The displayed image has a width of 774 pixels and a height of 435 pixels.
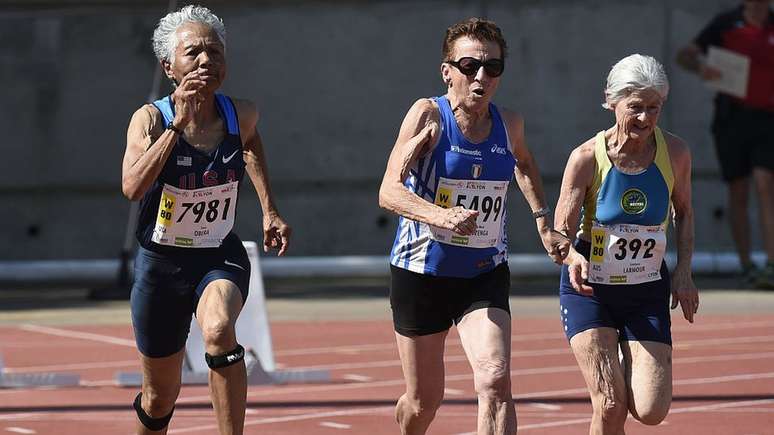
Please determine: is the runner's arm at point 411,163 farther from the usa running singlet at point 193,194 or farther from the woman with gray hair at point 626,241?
the usa running singlet at point 193,194

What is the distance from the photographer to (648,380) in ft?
22.6

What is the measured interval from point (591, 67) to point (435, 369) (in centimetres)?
1155

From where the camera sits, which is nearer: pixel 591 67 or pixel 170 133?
pixel 170 133

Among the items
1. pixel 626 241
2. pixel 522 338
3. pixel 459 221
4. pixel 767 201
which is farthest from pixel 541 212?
pixel 767 201

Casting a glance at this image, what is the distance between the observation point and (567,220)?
7.02m

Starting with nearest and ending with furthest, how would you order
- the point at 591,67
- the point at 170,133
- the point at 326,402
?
the point at 170,133 < the point at 326,402 < the point at 591,67

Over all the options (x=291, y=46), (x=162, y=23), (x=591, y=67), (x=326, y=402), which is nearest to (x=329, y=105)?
(x=291, y=46)

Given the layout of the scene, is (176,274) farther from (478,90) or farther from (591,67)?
(591,67)

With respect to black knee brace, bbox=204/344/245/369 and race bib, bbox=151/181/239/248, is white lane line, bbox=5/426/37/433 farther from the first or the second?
black knee brace, bbox=204/344/245/369

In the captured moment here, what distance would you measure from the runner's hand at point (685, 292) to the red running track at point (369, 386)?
2.09 m

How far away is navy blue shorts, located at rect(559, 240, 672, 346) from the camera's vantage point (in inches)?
277

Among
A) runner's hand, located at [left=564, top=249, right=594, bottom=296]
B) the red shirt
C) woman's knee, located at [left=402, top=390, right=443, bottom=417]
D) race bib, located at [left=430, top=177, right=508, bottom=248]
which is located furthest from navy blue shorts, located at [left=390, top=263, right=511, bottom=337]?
the red shirt

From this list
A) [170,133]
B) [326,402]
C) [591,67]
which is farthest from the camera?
[591,67]

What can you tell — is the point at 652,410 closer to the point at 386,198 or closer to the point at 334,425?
the point at 386,198
